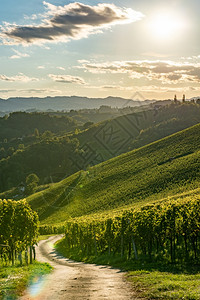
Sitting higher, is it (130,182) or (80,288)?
(80,288)

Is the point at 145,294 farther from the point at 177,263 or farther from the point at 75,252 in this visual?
the point at 75,252

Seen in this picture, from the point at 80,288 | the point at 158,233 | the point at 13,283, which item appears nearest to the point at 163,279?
the point at 80,288

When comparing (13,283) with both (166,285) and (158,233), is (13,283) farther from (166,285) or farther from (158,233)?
(158,233)

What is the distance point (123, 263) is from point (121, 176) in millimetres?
99615

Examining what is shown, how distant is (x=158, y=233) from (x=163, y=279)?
11338 mm

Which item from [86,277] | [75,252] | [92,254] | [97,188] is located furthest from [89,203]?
[86,277]

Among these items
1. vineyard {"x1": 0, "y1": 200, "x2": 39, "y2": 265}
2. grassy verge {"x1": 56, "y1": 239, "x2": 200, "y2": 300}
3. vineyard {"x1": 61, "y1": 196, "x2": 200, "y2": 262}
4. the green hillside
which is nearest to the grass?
grassy verge {"x1": 56, "y1": 239, "x2": 200, "y2": 300}

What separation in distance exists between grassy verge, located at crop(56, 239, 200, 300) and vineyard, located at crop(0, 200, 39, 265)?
11.3 meters

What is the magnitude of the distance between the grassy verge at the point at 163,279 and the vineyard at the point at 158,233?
2395 millimetres

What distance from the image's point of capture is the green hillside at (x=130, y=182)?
10225cm

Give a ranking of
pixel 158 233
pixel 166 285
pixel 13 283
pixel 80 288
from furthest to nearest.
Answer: pixel 158 233
pixel 80 288
pixel 13 283
pixel 166 285

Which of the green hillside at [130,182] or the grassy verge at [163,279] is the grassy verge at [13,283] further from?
the green hillside at [130,182]

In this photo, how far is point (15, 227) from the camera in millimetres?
34562

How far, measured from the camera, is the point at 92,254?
46688 millimetres
